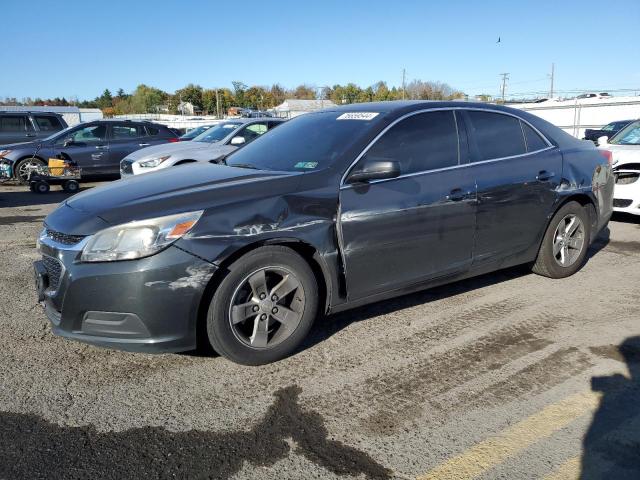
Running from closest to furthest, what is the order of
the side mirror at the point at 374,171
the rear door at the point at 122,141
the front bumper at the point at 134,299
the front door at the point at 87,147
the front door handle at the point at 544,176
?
the front bumper at the point at 134,299, the side mirror at the point at 374,171, the front door handle at the point at 544,176, the front door at the point at 87,147, the rear door at the point at 122,141

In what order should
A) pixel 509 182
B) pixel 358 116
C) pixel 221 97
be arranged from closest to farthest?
pixel 358 116 → pixel 509 182 → pixel 221 97

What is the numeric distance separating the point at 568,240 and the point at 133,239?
4.04 metres

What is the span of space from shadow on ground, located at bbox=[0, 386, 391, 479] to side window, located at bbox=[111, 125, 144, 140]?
11.8m

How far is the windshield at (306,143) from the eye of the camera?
12.4 ft

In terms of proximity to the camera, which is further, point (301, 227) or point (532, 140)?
point (532, 140)

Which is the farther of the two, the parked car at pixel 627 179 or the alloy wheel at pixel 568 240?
the parked car at pixel 627 179

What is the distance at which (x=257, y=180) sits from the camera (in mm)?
3473

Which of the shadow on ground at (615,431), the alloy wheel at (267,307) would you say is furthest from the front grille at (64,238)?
the shadow on ground at (615,431)

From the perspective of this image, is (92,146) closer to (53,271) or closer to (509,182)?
(53,271)

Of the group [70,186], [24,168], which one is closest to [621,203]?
[70,186]

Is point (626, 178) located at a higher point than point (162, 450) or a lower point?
higher

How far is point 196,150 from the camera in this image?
9.58 meters

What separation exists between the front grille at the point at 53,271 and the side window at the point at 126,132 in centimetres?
1112

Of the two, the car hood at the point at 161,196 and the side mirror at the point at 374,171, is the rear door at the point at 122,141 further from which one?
the side mirror at the point at 374,171
